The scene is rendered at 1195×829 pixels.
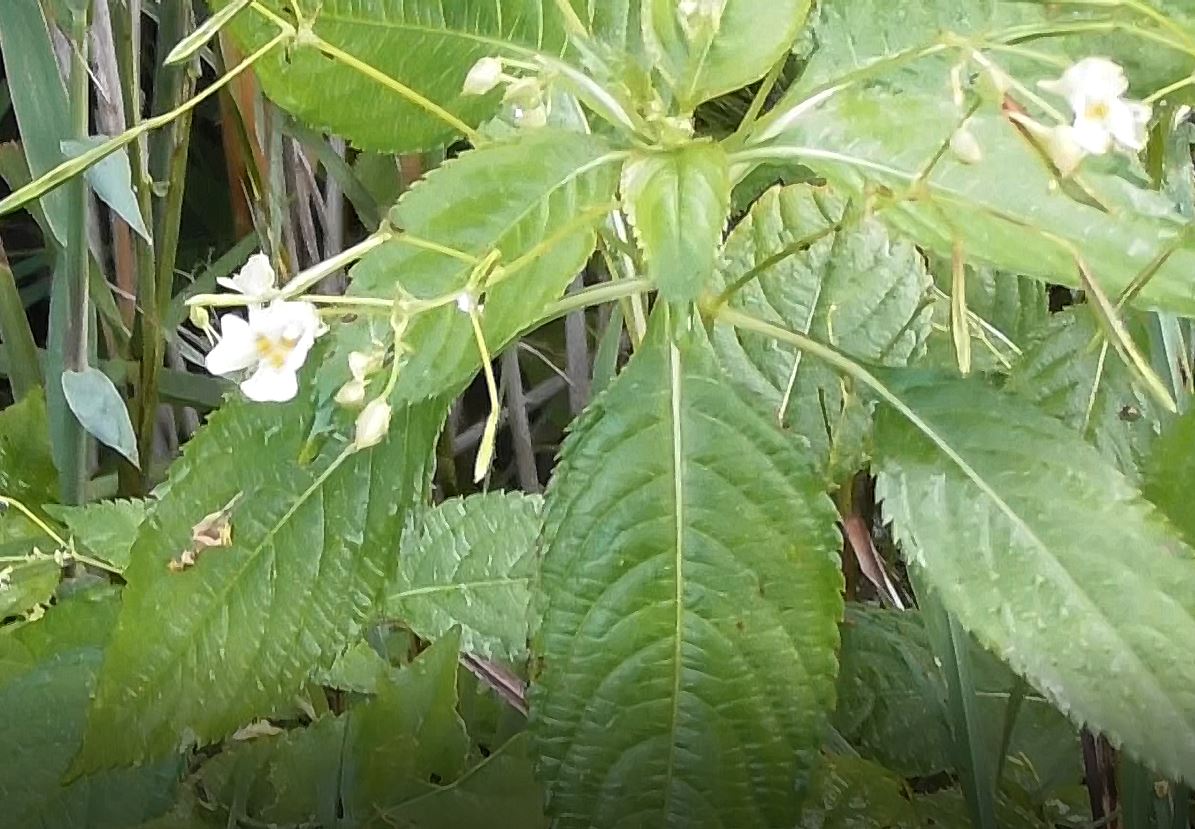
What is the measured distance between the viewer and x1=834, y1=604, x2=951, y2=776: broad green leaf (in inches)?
23.0

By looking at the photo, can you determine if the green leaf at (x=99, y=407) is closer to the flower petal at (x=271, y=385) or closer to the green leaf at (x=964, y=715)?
the flower petal at (x=271, y=385)

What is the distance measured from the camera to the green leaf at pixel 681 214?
36cm

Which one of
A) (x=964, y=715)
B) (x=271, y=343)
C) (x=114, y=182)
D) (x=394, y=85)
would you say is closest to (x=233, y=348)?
(x=271, y=343)

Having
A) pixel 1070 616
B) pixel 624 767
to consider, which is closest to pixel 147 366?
pixel 624 767

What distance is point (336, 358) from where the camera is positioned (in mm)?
387

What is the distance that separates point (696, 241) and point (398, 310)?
10 centimetres

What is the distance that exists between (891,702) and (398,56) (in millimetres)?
424

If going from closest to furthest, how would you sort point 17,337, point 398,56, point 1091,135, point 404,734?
point 1091,135
point 398,56
point 404,734
point 17,337

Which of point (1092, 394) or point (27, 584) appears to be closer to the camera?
point (1092, 394)

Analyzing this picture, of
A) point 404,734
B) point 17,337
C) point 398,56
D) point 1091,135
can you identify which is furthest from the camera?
point 17,337

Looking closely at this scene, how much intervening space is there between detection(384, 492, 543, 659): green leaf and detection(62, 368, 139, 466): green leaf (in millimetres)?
166

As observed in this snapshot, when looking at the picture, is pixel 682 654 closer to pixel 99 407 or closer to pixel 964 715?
pixel 964 715

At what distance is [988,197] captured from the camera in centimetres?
41

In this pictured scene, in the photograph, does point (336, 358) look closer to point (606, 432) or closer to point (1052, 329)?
point (606, 432)
